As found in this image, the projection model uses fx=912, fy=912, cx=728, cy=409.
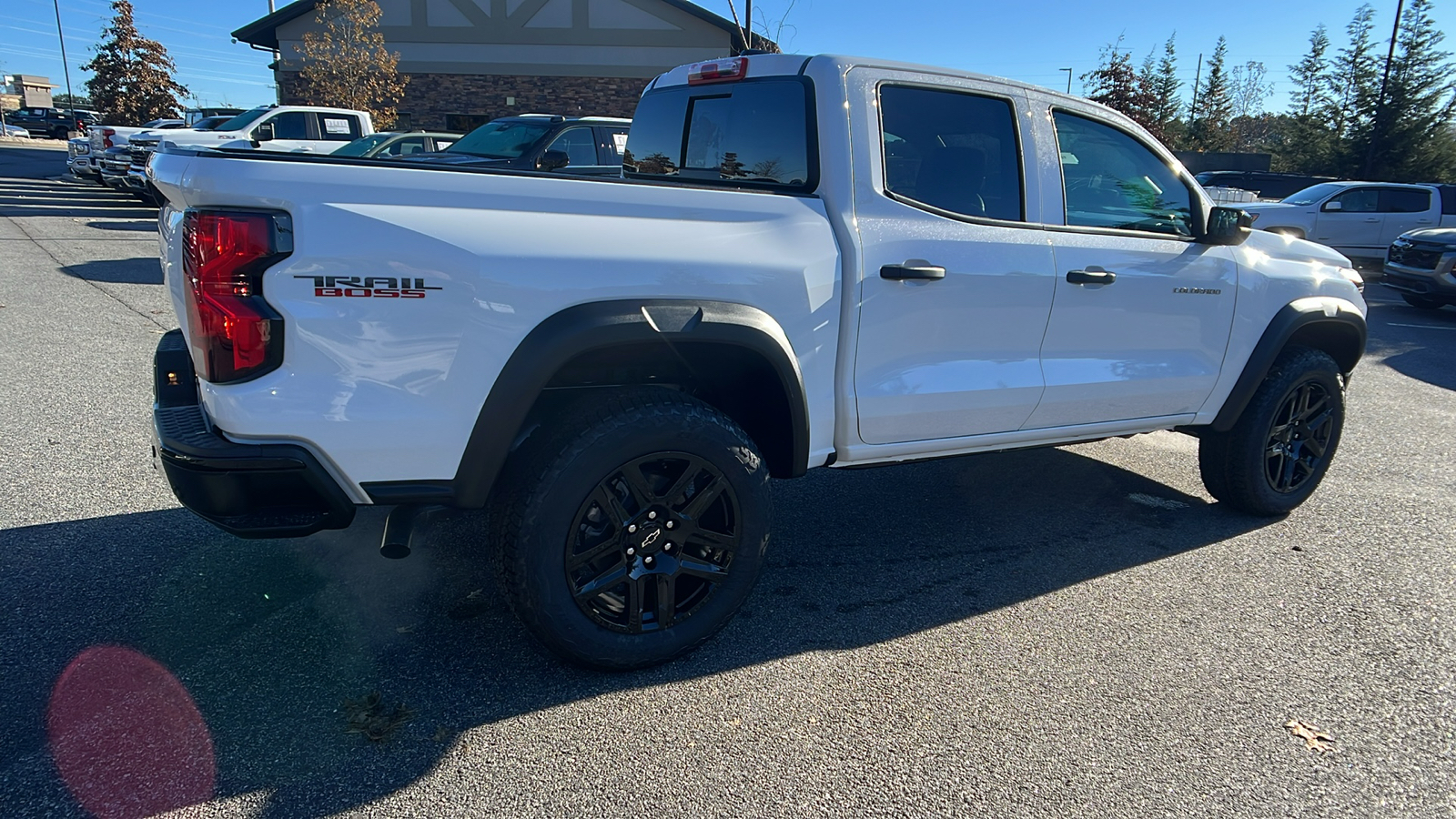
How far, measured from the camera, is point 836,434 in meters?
3.34

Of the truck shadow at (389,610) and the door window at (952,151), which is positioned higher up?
the door window at (952,151)

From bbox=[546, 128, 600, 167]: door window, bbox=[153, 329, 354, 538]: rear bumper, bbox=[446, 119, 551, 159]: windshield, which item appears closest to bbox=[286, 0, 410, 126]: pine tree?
bbox=[446, 119, 551, 159]: windshield

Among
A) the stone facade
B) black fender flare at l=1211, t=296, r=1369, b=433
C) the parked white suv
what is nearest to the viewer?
black fender flare at l=1211, t=296, r=1369, b=433

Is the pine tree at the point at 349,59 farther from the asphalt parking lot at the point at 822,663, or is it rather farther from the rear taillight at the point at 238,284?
the rear taillight at the point at 238,284

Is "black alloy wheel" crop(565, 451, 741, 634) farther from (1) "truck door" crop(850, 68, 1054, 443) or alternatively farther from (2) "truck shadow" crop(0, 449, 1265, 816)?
(1) "truck door" crop(850, 68, 1054, 443)

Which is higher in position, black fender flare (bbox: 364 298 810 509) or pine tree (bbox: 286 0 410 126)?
pine tree (bbox: 286 0 410 126)

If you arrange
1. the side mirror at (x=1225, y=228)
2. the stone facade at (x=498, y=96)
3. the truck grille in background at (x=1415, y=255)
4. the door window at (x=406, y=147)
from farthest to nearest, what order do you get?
1. the stone facade at (x=498, y=96)
2. the door window at (x=406, y=147)
3. the truck grille in background at (x=1415, y=255)
4. the side mirror at (x=1225, y=228)

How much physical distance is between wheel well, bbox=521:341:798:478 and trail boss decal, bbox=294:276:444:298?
540 mm

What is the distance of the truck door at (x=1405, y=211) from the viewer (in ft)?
57.2

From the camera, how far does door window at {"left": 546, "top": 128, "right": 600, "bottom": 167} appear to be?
10430 millimetres

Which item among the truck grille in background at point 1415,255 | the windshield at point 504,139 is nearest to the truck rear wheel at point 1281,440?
the windshield at point 504,139

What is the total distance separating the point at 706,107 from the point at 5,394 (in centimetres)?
481

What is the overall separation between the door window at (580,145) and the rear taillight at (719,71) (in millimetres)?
6733

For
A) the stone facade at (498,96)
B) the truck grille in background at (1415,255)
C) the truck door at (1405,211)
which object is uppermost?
the stone facade at (498,96)
